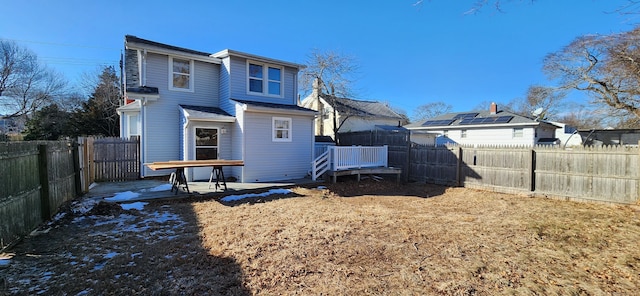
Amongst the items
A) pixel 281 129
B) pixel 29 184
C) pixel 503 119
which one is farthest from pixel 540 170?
pixel 503 119

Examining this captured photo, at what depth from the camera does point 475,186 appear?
434 inches

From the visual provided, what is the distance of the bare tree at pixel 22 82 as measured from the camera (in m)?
23.6

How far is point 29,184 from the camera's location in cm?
487

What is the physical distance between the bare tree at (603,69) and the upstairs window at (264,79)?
47.2 feet

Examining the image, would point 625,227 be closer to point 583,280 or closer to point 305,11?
point 583,280

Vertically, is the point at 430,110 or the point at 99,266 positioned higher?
the point at 430,110

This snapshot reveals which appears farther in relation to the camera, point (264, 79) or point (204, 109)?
point (264, 79)

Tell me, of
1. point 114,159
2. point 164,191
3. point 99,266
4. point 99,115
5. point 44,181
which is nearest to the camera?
point 99,266

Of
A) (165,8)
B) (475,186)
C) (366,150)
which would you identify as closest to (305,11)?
(165,8)

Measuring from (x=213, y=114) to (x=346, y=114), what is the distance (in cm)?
1182

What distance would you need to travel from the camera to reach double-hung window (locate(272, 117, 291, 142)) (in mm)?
11175

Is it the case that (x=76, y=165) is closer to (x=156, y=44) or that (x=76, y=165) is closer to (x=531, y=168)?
(x=156, y=44)

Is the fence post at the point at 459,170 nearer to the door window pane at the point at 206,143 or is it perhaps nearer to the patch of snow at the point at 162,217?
the door window pane at the point at 206,143

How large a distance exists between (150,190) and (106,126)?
1964 centimetres
